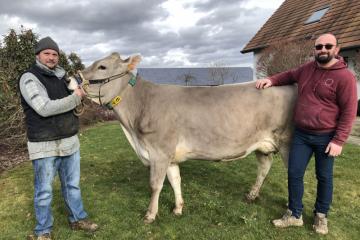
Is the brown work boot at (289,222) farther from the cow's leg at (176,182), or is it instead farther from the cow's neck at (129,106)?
the cow's neck at (129,106)

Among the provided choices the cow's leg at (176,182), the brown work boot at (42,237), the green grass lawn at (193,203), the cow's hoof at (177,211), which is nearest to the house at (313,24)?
the green grass lawn at (193,203)

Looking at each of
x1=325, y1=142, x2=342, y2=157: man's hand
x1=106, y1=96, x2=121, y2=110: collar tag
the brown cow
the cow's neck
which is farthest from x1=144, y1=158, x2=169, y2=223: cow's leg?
x1=325, y1=142, x2=342, y2=157: man's hand

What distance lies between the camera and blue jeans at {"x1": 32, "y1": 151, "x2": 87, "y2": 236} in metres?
4.60

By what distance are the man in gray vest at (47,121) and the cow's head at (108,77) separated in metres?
0.32

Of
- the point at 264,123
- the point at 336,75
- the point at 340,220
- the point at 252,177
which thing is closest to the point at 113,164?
the point at 252,177

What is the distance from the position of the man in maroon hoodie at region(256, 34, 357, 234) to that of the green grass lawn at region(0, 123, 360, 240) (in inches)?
20.8

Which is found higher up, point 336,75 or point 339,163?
point 336,75

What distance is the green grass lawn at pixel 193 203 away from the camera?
16.9 ft

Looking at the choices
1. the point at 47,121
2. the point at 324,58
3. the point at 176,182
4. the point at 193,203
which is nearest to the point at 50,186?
the point at 47,121

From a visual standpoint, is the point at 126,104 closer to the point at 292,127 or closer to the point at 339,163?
the point at 292,127

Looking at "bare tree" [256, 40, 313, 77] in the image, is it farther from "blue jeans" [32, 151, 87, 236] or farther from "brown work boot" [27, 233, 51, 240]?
"brown work boot" [27, 233, 51, 240]

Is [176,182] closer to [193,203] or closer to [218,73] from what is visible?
[193,203]

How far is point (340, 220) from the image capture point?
17.9 ft

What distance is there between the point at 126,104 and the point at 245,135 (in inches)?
73.8
